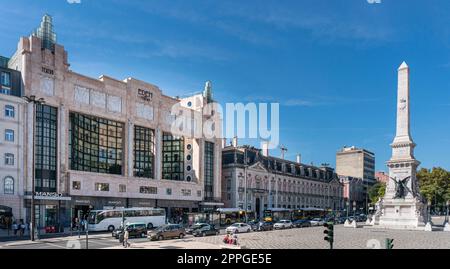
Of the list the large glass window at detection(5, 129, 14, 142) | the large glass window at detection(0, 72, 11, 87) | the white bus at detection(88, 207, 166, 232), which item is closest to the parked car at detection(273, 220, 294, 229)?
the white bus at detection(88, 207, 166, 232)

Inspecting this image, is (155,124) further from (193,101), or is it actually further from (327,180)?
(327,180)

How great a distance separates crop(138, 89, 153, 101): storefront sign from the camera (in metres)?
74.5

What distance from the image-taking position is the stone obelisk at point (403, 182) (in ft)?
197

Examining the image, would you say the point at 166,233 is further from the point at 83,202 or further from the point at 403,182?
the point at 403,182

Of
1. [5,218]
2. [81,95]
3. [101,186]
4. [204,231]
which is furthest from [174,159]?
[204,231]

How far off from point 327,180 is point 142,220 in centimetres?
9096

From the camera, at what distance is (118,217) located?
53469 millimetres

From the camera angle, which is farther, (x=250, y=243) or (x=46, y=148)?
(x=46, y=148)

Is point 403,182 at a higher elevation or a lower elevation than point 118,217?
higher

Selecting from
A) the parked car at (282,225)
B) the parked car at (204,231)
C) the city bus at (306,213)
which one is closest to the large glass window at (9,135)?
the parked car at (204,231)

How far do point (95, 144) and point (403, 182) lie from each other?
1982 inches

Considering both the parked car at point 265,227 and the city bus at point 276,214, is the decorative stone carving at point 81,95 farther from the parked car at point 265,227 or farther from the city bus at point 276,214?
the city bus at point 276,214

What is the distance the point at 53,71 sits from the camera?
6075 cm
